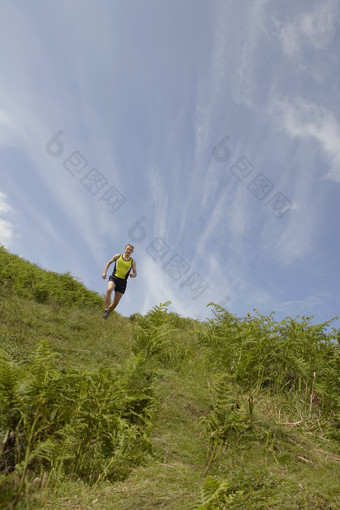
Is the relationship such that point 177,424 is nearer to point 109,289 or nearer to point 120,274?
point 109,289

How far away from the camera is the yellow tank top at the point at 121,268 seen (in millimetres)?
10953

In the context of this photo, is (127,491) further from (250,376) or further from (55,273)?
(55,273)

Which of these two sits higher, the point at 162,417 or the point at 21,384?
the point at 162,417

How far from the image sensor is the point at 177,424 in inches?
155

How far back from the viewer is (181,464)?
121 inches

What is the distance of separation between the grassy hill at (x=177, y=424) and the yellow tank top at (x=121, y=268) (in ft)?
15.6

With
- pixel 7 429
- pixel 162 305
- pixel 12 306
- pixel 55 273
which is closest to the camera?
pixel 7 429

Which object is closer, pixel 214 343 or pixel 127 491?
pixel 127 491

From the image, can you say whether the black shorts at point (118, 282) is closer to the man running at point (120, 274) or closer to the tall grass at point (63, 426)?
the man running at point (120, 274)

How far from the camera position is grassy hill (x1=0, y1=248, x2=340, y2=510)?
242 cm

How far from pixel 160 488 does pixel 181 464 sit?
52cm

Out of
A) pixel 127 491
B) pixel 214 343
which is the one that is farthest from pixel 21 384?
pixel 214 343

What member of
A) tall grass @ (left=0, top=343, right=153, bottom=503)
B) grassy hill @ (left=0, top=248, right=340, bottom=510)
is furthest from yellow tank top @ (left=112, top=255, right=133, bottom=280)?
tall grass @ (left=0, top=343, right=153, bottom=503)

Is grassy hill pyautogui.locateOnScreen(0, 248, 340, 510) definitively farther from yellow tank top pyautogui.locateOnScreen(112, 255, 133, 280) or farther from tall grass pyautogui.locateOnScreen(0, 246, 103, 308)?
yellow tank top pyautogui.locateOnScreen(112, 255, 133, 280)
